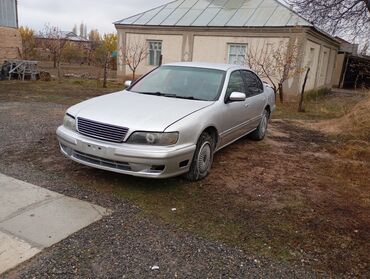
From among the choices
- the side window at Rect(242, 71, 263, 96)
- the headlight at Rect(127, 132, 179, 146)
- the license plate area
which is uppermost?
the side window at Rect(242, 71, 263, 96)

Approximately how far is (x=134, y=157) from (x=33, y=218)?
3.95 ft

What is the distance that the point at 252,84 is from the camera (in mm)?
6605

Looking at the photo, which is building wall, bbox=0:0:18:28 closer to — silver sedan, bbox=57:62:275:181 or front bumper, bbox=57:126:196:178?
silver sedan, bbox=57:62:275:181

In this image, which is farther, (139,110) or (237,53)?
(237,53)

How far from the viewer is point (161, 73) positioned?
5848 mm

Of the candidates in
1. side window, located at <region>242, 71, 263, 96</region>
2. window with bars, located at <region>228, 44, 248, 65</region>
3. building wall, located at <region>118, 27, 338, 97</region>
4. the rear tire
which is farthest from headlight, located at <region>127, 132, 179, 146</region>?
window with bars, located at <region>228, 44, 248, 65</region>

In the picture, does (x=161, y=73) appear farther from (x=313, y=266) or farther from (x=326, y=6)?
(x=326, y=6)

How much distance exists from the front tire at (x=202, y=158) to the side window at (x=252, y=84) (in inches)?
71.4

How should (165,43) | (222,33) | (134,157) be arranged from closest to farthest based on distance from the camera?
(134,157) → (222,33) → (165,43)

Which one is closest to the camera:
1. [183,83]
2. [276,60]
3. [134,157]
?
[134,157]

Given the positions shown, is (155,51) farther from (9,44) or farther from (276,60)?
(9,44)

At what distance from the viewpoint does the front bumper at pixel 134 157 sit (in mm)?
3957

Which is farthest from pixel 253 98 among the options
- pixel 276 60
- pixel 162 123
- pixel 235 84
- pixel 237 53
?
pixel 237 53

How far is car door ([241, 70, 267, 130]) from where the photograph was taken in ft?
20.5
